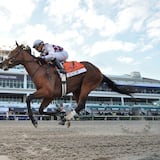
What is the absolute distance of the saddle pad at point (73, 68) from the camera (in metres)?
7.33

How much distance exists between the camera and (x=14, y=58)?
705cm

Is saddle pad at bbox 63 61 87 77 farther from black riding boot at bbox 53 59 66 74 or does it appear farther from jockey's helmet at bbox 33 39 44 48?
jockey's helmet at bbox 33 39 44 48

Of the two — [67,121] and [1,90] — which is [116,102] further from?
[67,121]

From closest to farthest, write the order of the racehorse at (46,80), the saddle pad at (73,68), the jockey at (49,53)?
the racehorse at (46,80) → the jockey at (49,53) → the saddle pad at (73,68)

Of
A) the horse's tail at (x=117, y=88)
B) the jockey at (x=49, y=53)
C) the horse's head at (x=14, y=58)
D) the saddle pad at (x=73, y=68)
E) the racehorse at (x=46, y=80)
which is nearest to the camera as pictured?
the racehorse at (x=46, y=80)

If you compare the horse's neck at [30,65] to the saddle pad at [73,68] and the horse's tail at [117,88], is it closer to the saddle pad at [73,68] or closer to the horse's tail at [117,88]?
the saddle pad at [73,68]

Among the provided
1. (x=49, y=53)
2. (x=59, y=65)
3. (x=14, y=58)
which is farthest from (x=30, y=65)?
(x=59, y=65)

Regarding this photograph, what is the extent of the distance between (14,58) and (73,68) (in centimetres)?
140

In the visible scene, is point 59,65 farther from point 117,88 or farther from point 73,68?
point 117,88

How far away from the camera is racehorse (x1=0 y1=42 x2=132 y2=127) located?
6.81 metres

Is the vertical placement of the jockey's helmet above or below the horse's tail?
above

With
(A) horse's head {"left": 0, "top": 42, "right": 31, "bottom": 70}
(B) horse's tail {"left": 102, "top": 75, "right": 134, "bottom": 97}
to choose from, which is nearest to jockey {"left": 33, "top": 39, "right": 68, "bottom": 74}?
(A) horse's head {"left": 0, "top": 42, "right": 31, "bottom": 70}

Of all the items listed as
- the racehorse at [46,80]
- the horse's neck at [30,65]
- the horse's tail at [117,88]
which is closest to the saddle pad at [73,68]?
the racehorse at [46,80]

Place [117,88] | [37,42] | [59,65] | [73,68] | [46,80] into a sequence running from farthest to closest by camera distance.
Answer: [117,88]
[73,68]
[59,65]
[37,42]
[46,80]
